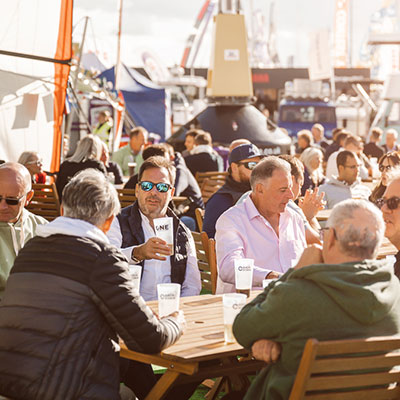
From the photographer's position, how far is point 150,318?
275 cm

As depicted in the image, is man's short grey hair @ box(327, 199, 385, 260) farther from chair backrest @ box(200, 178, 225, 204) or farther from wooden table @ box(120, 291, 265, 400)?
chair backrest @ box(200, 178, 225, 204)

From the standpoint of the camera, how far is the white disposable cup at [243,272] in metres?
3.33

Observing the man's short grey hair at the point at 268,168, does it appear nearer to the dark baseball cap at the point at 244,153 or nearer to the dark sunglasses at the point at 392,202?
the dark sunglasses at the point at 392,202

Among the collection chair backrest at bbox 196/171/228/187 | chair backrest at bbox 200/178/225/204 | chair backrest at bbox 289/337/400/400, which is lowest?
chair backrest at bbox 200/178/225/204

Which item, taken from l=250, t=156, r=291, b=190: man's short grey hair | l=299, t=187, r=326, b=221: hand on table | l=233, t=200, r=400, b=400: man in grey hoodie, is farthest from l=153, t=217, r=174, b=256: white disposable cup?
l=299, t=187, r=326, b=221: hand on table

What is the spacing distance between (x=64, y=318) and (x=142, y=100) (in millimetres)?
20865

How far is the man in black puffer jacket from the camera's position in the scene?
2566 mm

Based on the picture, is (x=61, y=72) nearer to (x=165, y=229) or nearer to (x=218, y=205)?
(x=218, y=205)

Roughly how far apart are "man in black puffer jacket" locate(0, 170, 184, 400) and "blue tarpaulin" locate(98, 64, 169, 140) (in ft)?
66.4

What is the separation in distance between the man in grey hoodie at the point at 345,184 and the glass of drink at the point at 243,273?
4.51 m

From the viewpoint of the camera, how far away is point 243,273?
335cm

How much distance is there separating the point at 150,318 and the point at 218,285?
Result: 5.21 feet

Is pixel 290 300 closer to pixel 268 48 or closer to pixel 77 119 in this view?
pixel 77 119

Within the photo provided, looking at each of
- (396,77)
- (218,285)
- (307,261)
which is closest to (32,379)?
(307,261)
